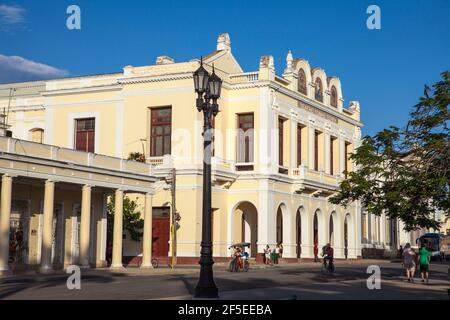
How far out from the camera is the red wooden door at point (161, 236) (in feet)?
154

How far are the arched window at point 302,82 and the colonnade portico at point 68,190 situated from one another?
1836 centimetres

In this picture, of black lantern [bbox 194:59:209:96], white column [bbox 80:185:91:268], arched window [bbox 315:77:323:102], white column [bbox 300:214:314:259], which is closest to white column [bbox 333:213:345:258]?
white column [bbox 300:214:314:259]

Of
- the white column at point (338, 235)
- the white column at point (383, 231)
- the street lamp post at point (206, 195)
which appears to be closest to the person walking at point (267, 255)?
the white column at point (338, 235)

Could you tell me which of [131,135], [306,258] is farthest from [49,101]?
[306,258]

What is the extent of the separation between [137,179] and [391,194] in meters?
15.7

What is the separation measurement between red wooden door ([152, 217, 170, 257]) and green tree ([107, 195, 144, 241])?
1110 mm

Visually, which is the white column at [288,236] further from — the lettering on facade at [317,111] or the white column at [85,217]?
the white column at [85,217]

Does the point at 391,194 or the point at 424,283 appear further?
the point at 424,283

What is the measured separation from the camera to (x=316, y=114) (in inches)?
2203

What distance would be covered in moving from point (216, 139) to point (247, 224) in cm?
732

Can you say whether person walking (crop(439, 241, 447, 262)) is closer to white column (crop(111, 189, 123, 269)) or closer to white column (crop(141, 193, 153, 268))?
white column (crop(141, 193, 153, 268))

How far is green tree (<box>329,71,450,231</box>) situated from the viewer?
24.8 metres

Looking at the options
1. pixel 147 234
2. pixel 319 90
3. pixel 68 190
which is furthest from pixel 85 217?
pixel 319 90
